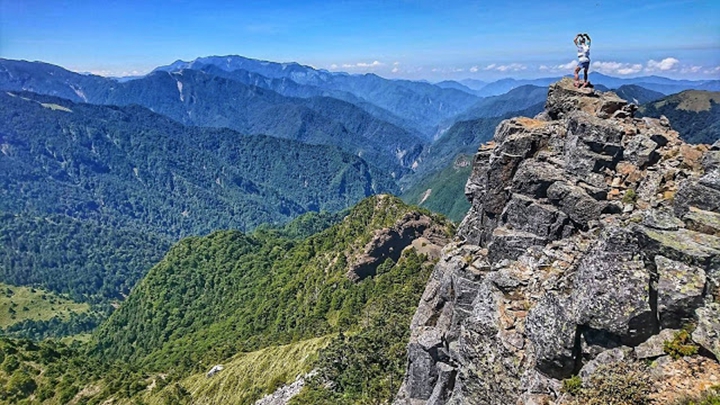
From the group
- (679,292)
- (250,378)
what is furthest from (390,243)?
(679,292)

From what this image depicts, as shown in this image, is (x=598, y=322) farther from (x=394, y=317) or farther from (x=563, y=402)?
(x=394, y=317)

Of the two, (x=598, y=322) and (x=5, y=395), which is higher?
(x=598, y=322)

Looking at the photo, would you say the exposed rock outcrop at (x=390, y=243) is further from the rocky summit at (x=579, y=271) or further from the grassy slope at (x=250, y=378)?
the rocky summit at (x=579, y=271)

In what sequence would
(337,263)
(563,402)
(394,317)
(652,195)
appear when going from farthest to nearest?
(337,263) → (394,317) → (652,195) → (563,402)

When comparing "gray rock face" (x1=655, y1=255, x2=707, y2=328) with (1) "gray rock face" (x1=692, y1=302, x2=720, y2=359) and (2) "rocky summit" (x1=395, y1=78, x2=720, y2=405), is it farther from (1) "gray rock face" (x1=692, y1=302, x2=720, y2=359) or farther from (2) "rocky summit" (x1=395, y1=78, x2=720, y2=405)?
(1) "gray rock face" (x1=692, y1=302, x2=720, y2=359)

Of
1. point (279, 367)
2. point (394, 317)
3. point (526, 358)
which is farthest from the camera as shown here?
point (279, 367)

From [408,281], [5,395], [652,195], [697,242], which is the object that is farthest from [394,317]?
[5,395]

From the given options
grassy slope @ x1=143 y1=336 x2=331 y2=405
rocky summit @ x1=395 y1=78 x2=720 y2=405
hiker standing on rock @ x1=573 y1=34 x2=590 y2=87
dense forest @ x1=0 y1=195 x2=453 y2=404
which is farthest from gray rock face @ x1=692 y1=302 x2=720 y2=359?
grassy slope @ x1=143 y1=336 x2=331 y2=405
